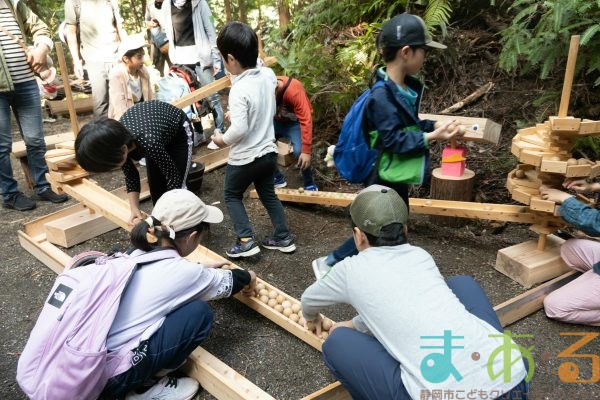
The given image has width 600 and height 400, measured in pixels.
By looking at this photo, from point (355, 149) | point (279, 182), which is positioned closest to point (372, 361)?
point (355, 149)

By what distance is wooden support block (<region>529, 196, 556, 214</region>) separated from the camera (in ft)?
9.65

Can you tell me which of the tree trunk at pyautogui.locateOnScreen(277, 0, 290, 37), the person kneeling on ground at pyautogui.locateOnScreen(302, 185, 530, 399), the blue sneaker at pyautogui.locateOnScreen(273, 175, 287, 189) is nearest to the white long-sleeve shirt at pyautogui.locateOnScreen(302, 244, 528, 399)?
the person kneeling on ground at pyautogui.locateOnScreen(302, 185, 530, 399)

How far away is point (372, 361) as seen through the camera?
1.95 m

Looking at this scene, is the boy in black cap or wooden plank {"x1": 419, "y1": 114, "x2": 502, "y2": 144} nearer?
the boy in black cap

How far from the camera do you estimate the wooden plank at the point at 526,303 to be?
2.77 m

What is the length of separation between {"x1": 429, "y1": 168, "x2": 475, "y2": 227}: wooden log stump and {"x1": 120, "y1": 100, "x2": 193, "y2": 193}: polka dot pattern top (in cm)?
198

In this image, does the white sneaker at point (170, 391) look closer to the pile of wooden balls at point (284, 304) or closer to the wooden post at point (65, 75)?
the pile of wooden balls at point (284, 304)

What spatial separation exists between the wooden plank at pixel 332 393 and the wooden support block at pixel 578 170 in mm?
1765

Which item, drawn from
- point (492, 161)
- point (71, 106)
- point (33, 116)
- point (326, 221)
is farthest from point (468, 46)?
point (33, 116)

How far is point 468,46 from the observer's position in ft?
18.0

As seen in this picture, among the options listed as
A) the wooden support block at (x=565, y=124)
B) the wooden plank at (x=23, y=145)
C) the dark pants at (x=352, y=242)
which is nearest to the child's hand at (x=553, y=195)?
the wooden support block at (x=565, y=124)

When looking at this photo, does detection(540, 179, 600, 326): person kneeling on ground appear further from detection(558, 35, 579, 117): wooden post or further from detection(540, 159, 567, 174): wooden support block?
detection(558, 35, 579, 117): wooden post

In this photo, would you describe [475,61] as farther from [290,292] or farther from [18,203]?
[18,203]

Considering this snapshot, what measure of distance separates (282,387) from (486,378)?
1.13 meters
